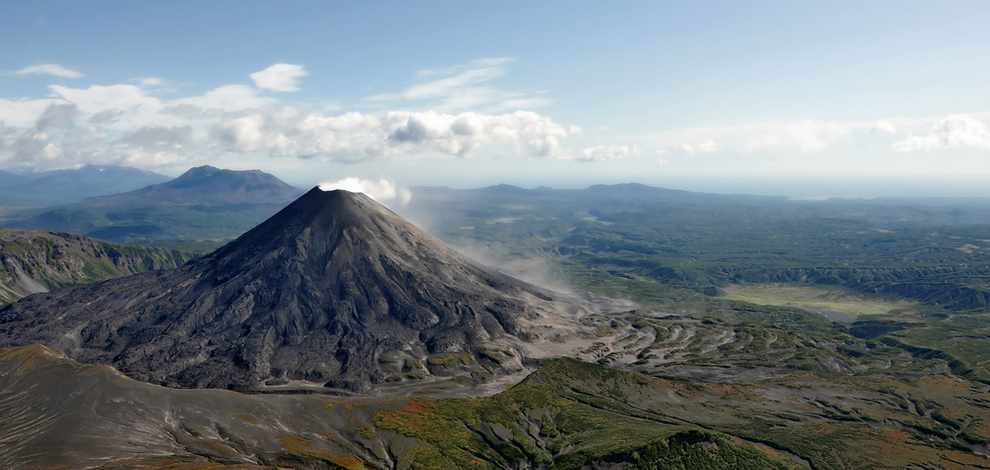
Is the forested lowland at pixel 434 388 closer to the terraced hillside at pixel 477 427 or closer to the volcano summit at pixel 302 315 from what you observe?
the terraced hillside at pixel 477 427

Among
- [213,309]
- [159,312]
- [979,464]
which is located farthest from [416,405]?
[979,464]

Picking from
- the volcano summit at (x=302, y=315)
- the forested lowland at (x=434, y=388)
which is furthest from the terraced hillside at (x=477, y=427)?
the volcano summit at (x=302, y=315)

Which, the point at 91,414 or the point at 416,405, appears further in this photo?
the point at 416,405

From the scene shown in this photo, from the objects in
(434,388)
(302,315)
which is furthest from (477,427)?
(302,315)

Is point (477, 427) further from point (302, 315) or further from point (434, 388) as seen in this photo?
point (302, 315)

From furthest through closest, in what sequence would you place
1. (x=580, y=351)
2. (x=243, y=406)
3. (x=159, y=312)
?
(x=580, y=351), (x=159, y=312), (x=243, y=406)

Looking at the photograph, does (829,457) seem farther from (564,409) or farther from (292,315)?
(292,315)

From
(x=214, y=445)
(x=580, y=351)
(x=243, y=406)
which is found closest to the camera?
(x=214, y=445)

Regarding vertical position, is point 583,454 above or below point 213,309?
below

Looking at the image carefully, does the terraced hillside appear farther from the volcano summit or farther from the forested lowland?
the volcano summit

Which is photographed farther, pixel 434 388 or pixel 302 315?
pixel 302 315
